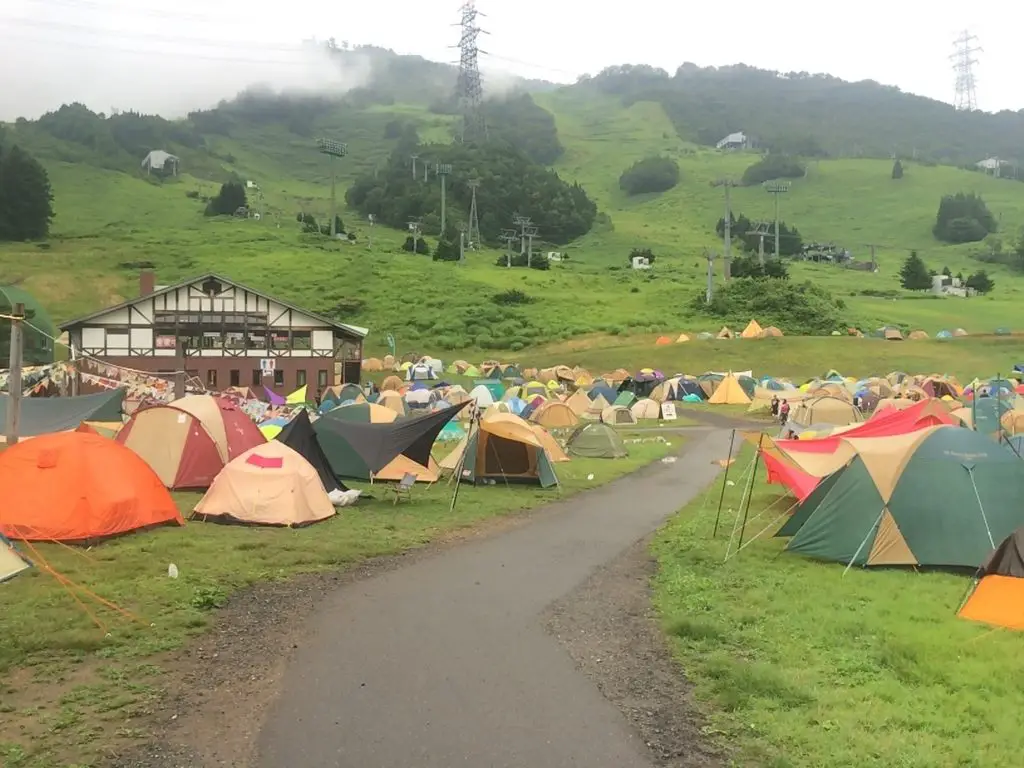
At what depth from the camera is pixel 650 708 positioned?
7.03 meters

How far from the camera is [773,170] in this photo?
173000 millimetres

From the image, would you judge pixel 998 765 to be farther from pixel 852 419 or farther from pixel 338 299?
pixel 338 299

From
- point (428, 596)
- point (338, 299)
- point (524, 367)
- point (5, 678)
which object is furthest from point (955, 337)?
point (5, 678)

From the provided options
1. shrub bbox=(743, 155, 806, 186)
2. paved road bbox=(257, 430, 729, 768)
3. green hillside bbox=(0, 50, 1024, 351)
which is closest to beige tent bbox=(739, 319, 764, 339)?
green hillside bbox=(0, 50, 1024, 351)

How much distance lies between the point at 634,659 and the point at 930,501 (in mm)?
5604

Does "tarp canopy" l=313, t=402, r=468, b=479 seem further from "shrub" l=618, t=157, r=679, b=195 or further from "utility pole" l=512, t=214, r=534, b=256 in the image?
"shrub" l=618, t=157, r=679, b=195

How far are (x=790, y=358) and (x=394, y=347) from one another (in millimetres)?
28925

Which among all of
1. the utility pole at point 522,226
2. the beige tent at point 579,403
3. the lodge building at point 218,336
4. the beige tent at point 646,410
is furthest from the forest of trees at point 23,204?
the beige tent at point 646,410

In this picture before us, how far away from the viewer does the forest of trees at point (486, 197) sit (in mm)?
131125

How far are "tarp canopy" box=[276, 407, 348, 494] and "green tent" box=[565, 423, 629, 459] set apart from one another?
1050 cm

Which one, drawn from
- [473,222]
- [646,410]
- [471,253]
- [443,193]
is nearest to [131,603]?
[646,410]

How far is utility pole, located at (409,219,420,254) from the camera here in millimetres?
102806

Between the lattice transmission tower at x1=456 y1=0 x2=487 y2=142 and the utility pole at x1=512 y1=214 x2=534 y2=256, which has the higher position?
the lattice transmission tower at x1=456 y1=0 x2=487 y2=142

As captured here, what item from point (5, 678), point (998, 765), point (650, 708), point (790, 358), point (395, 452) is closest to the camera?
point (998, 765)
